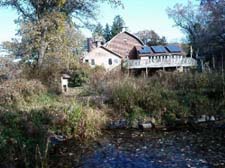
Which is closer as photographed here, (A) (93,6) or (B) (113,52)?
(A) (93,6)

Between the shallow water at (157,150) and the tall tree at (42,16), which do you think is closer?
the shallow water at (157,150)

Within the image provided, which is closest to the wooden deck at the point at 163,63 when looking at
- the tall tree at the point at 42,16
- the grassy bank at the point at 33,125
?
the tall tree at the point at 42,16

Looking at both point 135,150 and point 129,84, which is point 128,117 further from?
point 135,150

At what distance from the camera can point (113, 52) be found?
146 ft

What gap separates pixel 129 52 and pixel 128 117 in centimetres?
3432

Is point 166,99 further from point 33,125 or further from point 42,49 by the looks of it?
point 42,49

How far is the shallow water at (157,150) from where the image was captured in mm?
9125

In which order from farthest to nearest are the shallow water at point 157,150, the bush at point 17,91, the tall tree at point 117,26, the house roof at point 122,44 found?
the tall tree at point 117,26 → the house roof at point 122,44 → the bush at point 17,91 → the shallow water at point 157,150

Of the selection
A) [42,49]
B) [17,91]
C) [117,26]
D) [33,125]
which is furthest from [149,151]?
[117,26]

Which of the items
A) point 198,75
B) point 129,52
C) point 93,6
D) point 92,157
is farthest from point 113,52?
point 92,157

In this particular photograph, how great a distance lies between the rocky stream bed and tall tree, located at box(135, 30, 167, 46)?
150ft

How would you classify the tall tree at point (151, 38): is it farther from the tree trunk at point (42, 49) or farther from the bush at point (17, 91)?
the bush at point (17, 91)

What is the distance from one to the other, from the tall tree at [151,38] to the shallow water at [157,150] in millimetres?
45638

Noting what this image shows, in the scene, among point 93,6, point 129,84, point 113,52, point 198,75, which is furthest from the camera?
point 113,52
